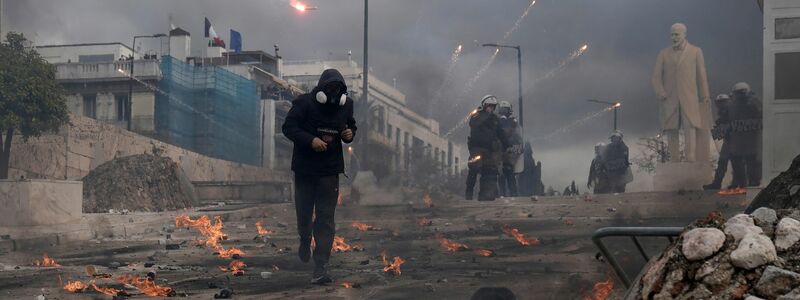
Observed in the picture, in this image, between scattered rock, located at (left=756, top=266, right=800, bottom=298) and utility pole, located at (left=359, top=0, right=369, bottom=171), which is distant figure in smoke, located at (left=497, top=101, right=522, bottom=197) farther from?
scattered rock, located at (left=756, top=266, right=800, bottom=298)

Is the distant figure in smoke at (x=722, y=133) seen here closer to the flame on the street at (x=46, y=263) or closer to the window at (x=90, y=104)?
the flame on the street at (x=46, y=263)

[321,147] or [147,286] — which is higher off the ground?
[321,147]

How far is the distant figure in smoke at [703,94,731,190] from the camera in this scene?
45.1 feet

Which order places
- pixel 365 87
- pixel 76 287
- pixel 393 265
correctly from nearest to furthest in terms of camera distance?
pixel 76 287
pixel 393 265
pixel 365 87

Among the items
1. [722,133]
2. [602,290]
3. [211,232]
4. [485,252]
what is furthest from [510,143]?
[602,290]

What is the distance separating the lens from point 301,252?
7.26m

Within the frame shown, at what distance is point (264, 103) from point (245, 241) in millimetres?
37919

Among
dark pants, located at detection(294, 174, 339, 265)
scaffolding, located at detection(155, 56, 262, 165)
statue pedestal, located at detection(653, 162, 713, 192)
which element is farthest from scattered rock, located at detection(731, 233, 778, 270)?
scaffolding, located at detection(155, 56, 262, 165)

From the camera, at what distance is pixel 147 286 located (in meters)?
6.22

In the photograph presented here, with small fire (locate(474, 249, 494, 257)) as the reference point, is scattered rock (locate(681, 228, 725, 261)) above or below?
above

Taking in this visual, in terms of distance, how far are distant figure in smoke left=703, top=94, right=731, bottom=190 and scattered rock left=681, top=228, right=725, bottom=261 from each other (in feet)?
38.5

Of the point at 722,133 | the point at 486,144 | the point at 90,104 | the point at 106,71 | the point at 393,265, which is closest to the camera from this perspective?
the point at 393,265

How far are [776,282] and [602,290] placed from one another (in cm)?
279

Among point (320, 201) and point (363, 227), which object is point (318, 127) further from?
point (363, 227)
